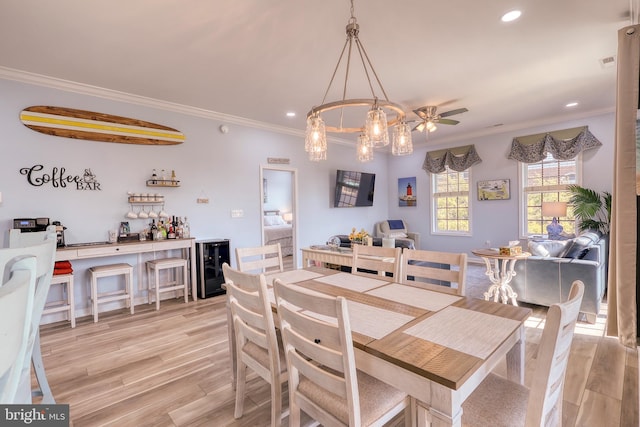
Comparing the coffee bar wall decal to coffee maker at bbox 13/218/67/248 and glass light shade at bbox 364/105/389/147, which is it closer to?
coffee maker at bbox 13/218/67/248

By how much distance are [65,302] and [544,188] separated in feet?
24.8

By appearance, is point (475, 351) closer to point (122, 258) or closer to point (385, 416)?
point (385, 416)

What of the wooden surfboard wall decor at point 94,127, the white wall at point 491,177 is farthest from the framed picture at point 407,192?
the wooden surfboard wall decor at point 94,127

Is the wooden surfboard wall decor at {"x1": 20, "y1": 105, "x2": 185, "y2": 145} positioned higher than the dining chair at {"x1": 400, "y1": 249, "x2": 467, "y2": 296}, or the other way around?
the wooden surfboard wall decor at {"x1": 20, "y1": 105, "x2": 185, "y2": 145}

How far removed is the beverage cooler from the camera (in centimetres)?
429

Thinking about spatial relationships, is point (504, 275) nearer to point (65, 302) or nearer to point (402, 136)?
point (402, 136)

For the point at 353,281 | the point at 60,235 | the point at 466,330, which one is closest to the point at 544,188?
the point at 353,281

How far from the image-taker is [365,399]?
128cm

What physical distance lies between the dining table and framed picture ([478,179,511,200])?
526cm

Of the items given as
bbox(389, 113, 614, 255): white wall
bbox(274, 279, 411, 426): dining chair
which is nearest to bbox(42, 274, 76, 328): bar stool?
bbox(274, 279, 411, 426): dining chair

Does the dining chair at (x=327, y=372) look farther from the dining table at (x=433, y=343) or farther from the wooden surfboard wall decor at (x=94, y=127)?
the wooden surfboard wall decor at (x=94, y=127)

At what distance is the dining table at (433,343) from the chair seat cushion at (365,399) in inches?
5.3

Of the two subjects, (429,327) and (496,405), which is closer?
(496,405)

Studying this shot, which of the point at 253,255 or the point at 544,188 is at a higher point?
the point at 544,188
